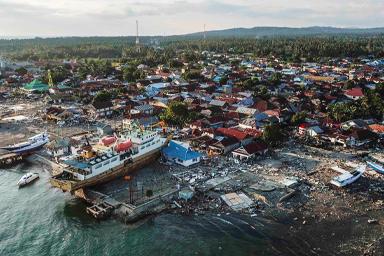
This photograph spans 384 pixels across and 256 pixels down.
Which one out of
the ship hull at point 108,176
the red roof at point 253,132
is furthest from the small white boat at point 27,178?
the red roof at point 253,132

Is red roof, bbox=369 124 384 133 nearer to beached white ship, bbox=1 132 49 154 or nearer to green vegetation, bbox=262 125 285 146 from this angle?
green vegetation, bbox=262 125 285 146

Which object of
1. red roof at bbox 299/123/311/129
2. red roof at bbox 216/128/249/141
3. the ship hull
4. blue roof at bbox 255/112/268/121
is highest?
blue roof at bbox 255/112/268/121

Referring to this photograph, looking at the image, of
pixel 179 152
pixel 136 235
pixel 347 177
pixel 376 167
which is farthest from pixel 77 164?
pixel 376 167

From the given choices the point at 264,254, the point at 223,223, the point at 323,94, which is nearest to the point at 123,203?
the point at 223,223

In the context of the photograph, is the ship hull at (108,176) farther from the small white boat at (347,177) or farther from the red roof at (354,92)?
the red roof at (354,92)

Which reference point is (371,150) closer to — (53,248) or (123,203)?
(123,203)

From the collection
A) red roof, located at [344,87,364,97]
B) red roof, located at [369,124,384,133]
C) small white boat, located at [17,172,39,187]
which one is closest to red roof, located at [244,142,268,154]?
red roof, located at [369,124,384,133]

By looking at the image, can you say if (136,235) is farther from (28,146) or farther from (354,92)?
(354,92)

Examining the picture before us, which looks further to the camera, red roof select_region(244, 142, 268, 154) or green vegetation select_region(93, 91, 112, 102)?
green vegetation select_region(93, 91, 112, 102)
